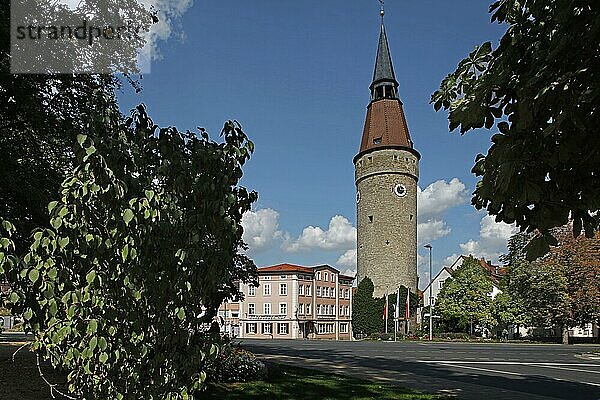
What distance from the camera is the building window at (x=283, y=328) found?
8712cm

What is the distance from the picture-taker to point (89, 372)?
4066 millimetres

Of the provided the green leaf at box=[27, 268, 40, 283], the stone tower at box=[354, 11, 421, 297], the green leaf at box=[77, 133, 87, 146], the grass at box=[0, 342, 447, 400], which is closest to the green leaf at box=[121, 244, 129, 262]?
the green leaf at box=[27, 268, 40, 283]

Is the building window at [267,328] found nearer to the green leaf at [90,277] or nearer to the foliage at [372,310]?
the foliage at [372,310]

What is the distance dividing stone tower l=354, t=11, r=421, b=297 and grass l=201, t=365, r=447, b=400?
210ft

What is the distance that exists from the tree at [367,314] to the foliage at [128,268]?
75.9m

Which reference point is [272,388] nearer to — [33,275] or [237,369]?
[237,369]

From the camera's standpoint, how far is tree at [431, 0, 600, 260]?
3.67 metres

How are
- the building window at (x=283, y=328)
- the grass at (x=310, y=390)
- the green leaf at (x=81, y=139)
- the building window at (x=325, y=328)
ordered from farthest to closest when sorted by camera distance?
the building window at (x=325, y=328) < the building window at (x=283, y=328) < the grass at (x=310, y=390) < the green leaf at (x=81, y=139)

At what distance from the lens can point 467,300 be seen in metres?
65.5

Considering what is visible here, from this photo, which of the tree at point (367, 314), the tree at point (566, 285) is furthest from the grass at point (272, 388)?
the tree at point (367, 314)

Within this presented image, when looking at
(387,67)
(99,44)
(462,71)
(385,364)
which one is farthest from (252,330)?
(462,71)

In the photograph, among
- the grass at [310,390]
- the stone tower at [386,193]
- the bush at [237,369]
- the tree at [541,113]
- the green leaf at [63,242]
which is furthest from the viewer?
the stone tower at [386,193]

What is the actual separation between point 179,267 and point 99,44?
460 inches

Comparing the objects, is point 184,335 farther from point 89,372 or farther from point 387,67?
point 387,67
